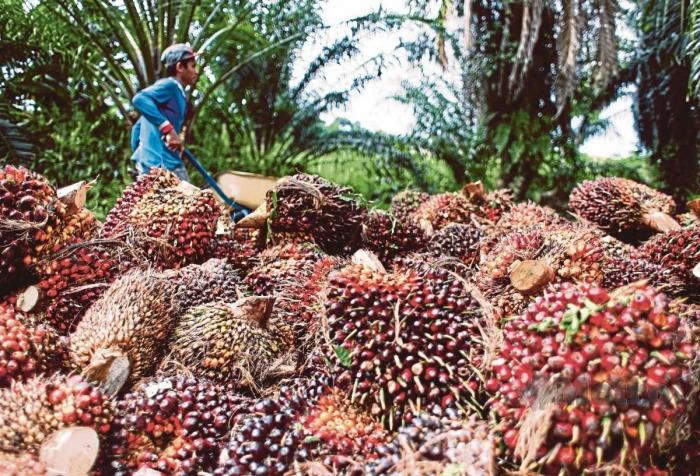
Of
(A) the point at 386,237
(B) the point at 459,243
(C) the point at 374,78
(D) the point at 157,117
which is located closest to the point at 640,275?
(B) the point at 459,243

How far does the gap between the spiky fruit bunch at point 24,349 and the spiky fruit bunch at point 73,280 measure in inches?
6.0

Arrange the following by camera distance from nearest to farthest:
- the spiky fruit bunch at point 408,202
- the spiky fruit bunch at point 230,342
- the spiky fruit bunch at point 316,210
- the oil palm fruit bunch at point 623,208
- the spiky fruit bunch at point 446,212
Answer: the spiky fruit bunch at point 230,342 < the spiky fruit bunch at point 316,210 < the oil palm fruit bunch at point 623,208 < the spiky fruit bunch at point 446,212 < the spiky fruit bunch at point 408,202

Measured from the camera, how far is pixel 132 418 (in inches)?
50.5

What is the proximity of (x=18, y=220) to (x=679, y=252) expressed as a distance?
7.26 ft

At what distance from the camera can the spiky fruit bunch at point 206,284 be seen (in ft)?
5.95

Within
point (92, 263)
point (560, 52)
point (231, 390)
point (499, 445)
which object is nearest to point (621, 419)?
point (499, 445)

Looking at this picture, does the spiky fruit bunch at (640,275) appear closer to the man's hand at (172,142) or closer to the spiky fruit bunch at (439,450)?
the spiky fruit bunch at (439,450)

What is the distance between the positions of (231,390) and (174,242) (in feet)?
2.54

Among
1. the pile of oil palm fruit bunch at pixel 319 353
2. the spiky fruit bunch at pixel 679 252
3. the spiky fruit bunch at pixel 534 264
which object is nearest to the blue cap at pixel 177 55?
the pile of oil palm fruit bunch at pixel 319 353

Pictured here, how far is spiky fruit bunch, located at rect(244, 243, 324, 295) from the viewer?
6.53ft

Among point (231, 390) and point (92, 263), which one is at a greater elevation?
point (92, 263)

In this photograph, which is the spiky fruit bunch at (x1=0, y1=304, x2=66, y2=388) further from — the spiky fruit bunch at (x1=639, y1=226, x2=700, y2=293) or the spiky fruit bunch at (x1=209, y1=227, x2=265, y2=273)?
the spiky fruit bunch at (x1=639, y1=226, x2=700, y2=293)

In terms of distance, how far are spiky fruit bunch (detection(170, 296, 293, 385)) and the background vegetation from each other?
5.90 m

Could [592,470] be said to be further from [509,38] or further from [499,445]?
[509,38]
